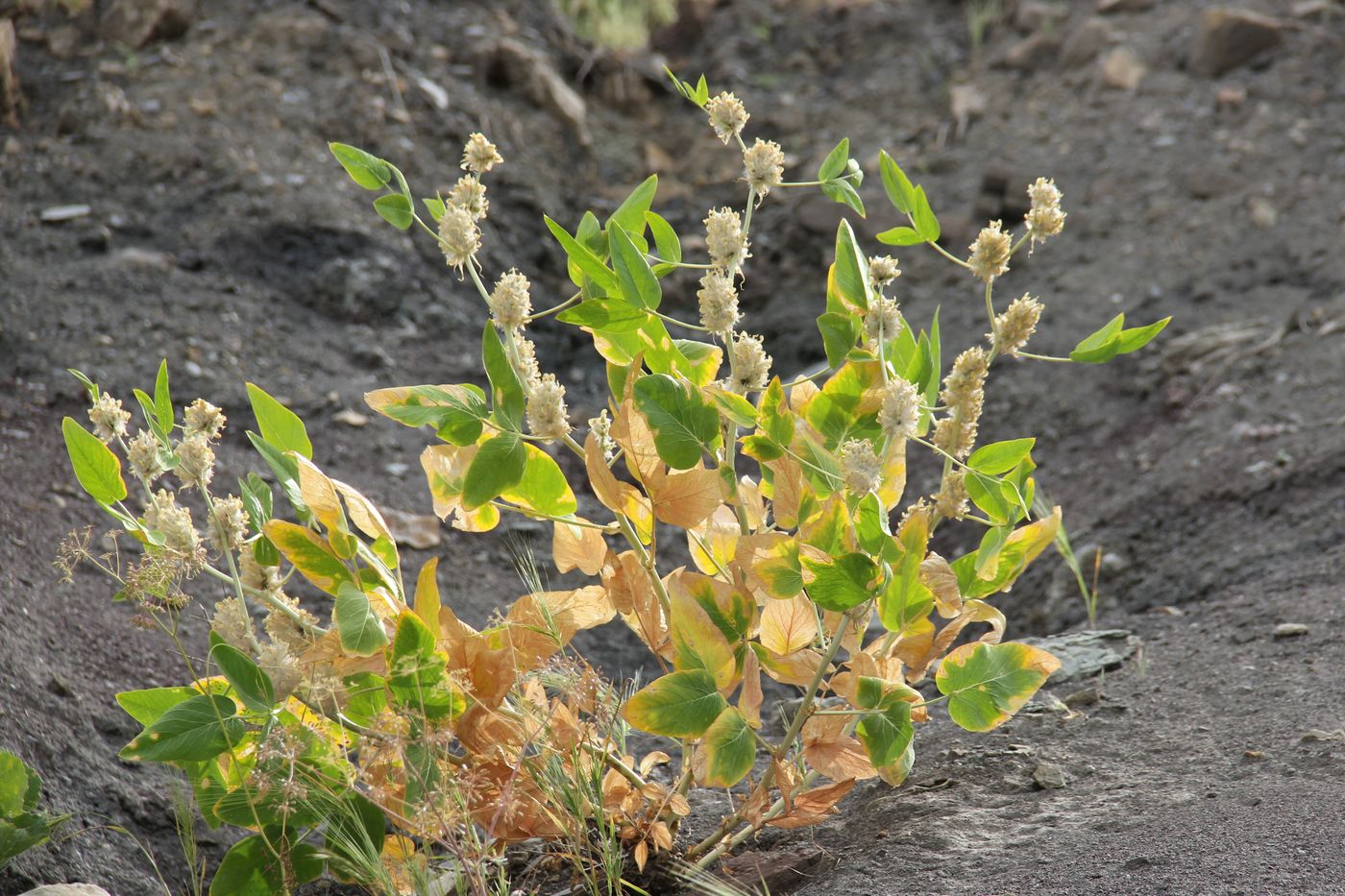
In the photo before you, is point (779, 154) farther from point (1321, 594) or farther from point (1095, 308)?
point (1095, 308)

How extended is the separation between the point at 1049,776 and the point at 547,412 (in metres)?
0.76

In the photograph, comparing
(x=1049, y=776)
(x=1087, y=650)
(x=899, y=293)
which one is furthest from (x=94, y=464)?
(x=899, y=293)

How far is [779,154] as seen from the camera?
1220mm

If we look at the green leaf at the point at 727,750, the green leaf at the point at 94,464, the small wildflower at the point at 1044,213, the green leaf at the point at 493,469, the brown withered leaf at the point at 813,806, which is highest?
the small wildflower at the point at 1044,213

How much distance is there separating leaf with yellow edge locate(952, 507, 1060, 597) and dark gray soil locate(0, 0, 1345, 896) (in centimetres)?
27

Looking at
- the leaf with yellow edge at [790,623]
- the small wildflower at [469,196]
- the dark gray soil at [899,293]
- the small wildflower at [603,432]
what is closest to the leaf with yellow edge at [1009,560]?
the leaf with yellow edge at [790,623]

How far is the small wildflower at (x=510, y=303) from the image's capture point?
3.68ft

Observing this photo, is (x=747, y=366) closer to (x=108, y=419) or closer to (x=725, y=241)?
(x=725, y=241)

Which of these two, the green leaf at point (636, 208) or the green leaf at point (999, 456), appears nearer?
the green leaf at point (999, 456)

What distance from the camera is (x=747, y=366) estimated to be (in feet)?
3.86

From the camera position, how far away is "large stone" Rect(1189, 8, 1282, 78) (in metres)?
3.78

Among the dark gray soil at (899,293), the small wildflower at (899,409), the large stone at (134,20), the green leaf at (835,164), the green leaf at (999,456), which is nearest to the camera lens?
the small wildflower at (899,409)

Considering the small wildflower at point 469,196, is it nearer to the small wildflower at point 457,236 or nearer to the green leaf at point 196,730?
the small wildflower at point 457,236

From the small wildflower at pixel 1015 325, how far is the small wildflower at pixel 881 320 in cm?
10
